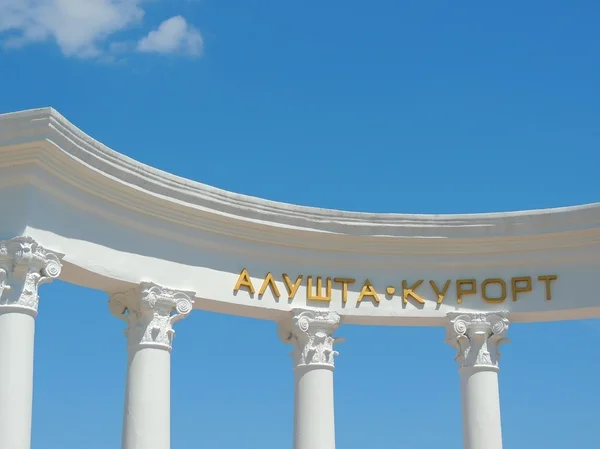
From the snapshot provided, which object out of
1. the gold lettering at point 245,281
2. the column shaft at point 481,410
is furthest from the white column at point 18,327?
the column shaft at point 481,410

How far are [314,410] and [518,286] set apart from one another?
497 inches

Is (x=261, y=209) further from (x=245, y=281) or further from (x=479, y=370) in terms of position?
(x=479, y=370)

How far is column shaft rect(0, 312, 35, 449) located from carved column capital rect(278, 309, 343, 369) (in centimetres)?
1497

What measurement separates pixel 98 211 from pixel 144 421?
9.73 metres

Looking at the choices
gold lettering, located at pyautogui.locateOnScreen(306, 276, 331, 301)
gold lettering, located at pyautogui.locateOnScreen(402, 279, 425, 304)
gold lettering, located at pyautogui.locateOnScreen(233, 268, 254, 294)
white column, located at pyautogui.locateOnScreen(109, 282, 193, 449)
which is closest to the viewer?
white column, located at pyautogui.locateOnScreen(109, 282, 193, 449)

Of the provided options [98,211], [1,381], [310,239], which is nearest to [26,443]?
[1,381]

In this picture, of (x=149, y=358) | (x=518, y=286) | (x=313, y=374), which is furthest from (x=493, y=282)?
(x=149, y=358)

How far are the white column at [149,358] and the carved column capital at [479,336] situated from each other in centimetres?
1435

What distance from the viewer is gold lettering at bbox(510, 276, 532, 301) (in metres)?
56.7

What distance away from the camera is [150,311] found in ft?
166

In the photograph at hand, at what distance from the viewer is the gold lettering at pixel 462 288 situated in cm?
5712

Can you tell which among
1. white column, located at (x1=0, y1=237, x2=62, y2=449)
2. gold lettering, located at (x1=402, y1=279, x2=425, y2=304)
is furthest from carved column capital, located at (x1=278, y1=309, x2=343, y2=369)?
white column, located at (x1=0, y1=237, x2=62, y2=449)

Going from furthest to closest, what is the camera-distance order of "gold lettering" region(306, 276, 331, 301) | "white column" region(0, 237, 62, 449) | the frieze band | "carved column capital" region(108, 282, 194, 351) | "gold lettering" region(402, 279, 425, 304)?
1. "gold lettering" region(402, 279, 425, 304)
2. the frieze band
3. "gold lettering" region(306, 276, 331, 301)
4. "carved column capital" region(108, 282, 194, 351)
5. "white column" region(0, 237, 62, 449)

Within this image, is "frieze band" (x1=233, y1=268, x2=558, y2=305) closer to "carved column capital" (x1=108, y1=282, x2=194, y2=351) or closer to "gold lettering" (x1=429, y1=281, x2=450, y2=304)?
"gold lettering" (x1=429, y1=281, x2=450, y2=304)
